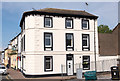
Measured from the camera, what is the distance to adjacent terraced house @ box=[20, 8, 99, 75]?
20.7 m

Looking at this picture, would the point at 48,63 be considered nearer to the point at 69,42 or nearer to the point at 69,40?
the point at 69,42

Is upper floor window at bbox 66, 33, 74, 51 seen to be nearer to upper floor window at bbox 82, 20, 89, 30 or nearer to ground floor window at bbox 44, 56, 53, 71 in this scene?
upper floor window at bbox 82, 20, 89, 30

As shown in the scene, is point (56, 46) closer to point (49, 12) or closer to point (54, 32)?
point (54, 32)

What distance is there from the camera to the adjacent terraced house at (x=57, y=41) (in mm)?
20672

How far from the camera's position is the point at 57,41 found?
71.1 ft

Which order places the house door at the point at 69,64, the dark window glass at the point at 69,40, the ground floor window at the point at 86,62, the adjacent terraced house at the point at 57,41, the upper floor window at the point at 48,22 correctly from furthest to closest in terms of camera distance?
the ground floor window at the point at 86,62
the dark window glass at the point at 69,40
the house door at the point at 69,64
the upper floor window at the point at 48,22
the adjacent terraced house at the point at 57,41

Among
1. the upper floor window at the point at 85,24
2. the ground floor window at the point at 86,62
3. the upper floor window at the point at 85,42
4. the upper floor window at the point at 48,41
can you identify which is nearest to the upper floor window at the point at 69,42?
the upper floor window at the point at 85,42

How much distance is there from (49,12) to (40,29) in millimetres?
2699

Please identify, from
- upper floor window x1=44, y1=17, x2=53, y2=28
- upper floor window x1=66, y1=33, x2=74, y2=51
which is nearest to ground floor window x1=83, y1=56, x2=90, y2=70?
upper floor window x1=66, y1=33, x2=74, y2=51

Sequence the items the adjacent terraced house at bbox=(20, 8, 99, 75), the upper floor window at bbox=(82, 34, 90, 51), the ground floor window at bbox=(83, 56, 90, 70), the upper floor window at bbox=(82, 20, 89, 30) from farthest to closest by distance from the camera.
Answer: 1. the upper floor window at bbox=(82, 20, 89, 30)
2. the upper floor window at bbox=(82, 34, 90, 51)
3. the ground floor window at bbox=(83, 56, 90, 70)
4. the adjacent terraced house at bbox=(20, 8, 99, 75)

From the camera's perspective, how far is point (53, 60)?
69.8 feet

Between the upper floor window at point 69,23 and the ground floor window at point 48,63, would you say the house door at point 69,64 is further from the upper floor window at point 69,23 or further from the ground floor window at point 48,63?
the upper floor window at point 69,23

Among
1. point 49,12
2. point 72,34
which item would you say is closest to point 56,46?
point 72,34

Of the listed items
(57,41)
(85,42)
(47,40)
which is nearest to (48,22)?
(47,40)
